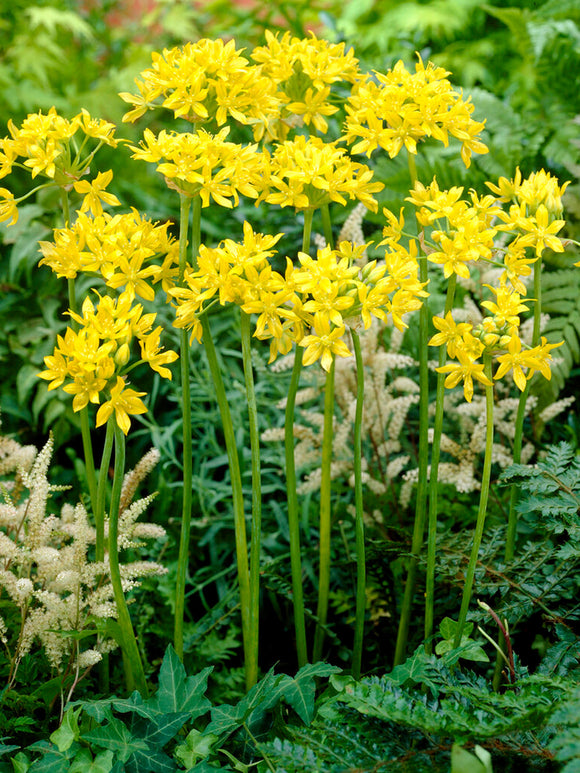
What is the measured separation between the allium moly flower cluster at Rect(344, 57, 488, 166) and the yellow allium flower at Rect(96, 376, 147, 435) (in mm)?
544

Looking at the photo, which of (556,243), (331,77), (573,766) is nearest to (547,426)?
(556,243)

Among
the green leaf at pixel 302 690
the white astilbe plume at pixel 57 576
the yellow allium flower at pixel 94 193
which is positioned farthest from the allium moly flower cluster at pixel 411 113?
the green leaf at pixel 302 690

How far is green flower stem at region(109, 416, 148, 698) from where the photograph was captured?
1.10m

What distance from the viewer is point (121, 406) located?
1.03 m

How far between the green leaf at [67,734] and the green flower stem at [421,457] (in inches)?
23.7

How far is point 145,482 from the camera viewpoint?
85.7 inches

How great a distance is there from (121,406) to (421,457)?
1.87 ft

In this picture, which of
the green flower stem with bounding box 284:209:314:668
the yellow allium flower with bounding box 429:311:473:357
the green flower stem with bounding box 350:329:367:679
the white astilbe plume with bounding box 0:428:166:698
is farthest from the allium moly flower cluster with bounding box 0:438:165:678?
the yellow allium flower with bounding box 429:311:473:357

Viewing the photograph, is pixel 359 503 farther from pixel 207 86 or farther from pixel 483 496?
pixel 207 86

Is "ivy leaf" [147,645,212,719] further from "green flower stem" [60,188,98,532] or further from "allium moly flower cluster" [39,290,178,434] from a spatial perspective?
"allium moly flower cluster" [39,290,178,434]

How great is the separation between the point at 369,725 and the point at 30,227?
1.97 meters

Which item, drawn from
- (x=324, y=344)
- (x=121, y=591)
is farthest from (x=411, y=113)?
(x=121, y=591)

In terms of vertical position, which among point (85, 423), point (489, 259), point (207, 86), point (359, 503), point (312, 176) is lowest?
point (359, 503)

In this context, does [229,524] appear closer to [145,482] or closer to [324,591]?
[145,482]
